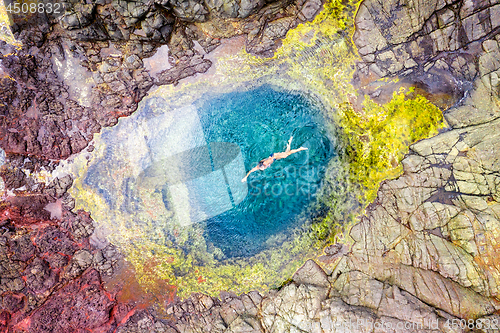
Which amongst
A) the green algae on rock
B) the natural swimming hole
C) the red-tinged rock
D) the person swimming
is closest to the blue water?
the natural swimming hole

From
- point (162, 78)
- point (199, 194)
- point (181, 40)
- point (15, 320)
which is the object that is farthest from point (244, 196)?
point (15, 320)

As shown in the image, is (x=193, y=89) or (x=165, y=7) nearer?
(x=165, y=7)

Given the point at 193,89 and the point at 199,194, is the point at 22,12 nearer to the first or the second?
the point at 193,89

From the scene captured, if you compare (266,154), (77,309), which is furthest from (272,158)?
(77,309)

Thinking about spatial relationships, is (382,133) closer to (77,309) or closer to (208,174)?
(208,174)

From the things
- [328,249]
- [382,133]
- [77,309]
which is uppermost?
[382,133]

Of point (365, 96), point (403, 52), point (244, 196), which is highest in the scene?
point (403, 52)

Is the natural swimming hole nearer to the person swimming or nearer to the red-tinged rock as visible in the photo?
the person swimming

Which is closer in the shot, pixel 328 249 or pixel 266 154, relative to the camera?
pixel 328 249
